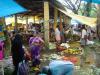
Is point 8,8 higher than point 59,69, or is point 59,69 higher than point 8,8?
point 8,8

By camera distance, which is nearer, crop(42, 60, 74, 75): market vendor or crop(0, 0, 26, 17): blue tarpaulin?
crop(42, 60, 74, 75): market vendor

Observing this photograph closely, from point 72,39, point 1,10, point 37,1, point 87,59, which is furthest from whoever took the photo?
point 72,39

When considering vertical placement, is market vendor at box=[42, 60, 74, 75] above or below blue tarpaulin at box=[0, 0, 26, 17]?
below

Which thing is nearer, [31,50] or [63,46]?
[31,50]

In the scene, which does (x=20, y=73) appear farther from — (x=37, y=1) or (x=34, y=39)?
(x=37, y=1)

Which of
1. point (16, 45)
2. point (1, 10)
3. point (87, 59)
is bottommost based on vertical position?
point (87, 59)

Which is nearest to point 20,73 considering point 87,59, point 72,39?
point 87,59

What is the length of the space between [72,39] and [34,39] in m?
19.0

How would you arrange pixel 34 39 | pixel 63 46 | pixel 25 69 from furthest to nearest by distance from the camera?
1. pixel 63 46
2. pixel 34 39
3. pixel 25 69

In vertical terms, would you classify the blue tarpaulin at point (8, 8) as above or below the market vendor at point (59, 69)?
above

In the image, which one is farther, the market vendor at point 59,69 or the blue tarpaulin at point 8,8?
the blue tarpaulin at point 8,8

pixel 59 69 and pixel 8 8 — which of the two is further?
pixel 8 8

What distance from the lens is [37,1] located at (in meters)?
27.4

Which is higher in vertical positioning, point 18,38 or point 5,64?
point 18,38
